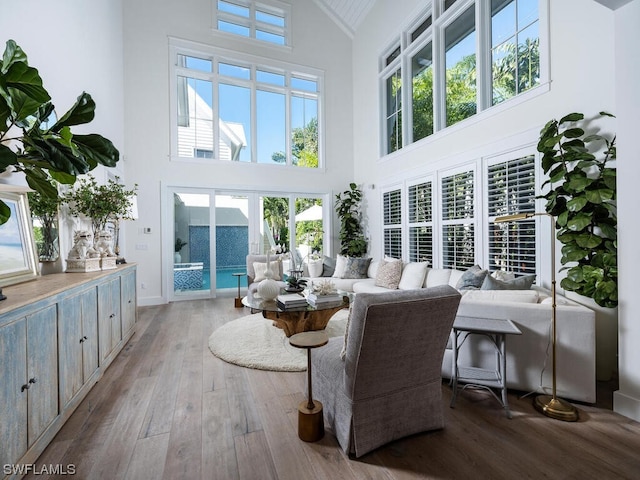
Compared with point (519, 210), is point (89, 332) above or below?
below

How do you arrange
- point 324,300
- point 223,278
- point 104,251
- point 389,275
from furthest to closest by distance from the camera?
point 223,278, point 389,275, point 104,251, point 324,300

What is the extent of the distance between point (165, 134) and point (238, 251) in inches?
103

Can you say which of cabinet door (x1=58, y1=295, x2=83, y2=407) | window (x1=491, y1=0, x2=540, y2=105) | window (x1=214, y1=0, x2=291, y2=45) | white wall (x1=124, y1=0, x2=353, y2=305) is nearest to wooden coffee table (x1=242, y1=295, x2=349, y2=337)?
cabinet door (x1=58, y1=295, x2=83, y2=407)

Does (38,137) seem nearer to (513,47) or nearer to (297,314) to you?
(297,314)

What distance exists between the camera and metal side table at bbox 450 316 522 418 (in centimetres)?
210

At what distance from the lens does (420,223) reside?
5258 mm

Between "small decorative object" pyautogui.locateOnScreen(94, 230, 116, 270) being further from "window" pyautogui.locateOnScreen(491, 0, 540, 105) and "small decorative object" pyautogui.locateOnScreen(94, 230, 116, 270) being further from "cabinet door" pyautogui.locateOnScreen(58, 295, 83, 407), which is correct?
"window" pyautogui.locateOnScreen(491, 0, 540, 105)

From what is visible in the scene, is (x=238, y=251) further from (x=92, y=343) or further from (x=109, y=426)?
(x=109, y=426)

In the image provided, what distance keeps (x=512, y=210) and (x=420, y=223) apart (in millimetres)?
1671

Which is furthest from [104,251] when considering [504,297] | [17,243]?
[504,297]

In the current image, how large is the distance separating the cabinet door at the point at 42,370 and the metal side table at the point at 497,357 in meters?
2.53

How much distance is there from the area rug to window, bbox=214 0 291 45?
5.93 metres

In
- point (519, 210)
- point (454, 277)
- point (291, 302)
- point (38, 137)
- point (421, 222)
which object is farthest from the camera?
point (421, 222)

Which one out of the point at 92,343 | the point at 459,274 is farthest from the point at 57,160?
the point at 459,274
